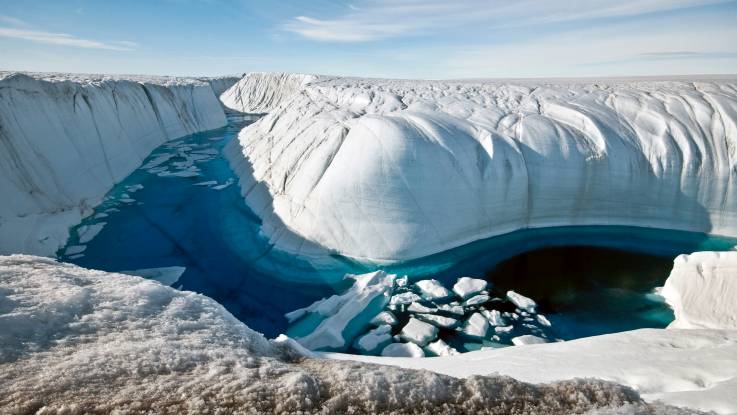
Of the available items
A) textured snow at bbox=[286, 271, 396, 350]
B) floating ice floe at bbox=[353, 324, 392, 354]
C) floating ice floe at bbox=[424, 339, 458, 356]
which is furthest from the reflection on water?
floating ice floe at bbox=[353, 324, 392, 354]

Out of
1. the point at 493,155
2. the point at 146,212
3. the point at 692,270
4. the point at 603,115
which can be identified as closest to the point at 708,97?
the point at 603,115

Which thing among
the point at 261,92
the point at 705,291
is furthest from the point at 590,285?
the point at 261,92

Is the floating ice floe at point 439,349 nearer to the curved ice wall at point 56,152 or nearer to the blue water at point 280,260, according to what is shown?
the blue water at point 280,260

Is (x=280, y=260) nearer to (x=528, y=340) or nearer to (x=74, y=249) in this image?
(x=74, y=249)

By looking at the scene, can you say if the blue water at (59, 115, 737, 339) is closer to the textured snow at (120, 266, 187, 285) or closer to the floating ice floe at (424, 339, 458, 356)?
the textured snow at (120, 266, 187, 285)

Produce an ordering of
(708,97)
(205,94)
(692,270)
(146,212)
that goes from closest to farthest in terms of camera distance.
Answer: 1. (692,270)
2. (146,212)
3. (708,97)
4. (205,94)

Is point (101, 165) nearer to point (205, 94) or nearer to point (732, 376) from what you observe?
point (732, 376)
